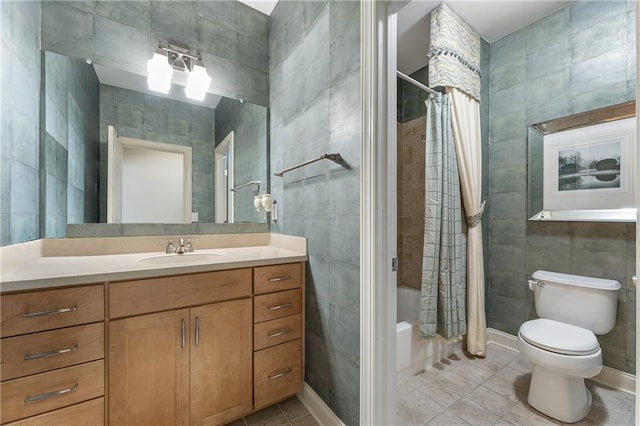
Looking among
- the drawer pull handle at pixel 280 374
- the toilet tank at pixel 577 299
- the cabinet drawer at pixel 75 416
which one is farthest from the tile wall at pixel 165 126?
the toilet tank at pixel 577 299

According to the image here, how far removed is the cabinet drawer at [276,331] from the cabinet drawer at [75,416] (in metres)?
0.62

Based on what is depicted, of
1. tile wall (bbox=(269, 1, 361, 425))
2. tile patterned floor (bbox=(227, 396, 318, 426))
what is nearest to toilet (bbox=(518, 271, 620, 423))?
tile wall (bbox=(269, 1, 361, 425))

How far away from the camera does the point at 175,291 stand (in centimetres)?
115

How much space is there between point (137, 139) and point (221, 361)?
1401 millimetres

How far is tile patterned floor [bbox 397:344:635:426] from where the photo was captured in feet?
4.64

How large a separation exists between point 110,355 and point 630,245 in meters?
2.80

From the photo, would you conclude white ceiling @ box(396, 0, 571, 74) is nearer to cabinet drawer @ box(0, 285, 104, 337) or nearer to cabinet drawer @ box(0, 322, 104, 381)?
cabinet drawer @ box(0, 285, 104, 337)

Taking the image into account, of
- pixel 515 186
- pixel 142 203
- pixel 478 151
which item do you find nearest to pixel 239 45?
pixel 142 203

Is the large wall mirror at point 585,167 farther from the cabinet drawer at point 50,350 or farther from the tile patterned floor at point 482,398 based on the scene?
the cabinet drawer at point 50,350

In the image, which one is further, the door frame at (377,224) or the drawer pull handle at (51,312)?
the door frame at (377,224)

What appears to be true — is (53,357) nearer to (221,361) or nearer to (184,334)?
(184,334)

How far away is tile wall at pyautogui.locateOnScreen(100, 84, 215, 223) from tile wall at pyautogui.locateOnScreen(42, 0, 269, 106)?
18cm

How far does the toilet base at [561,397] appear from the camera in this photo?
138cm

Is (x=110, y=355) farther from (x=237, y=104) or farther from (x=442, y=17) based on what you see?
(x=442, y=17)
